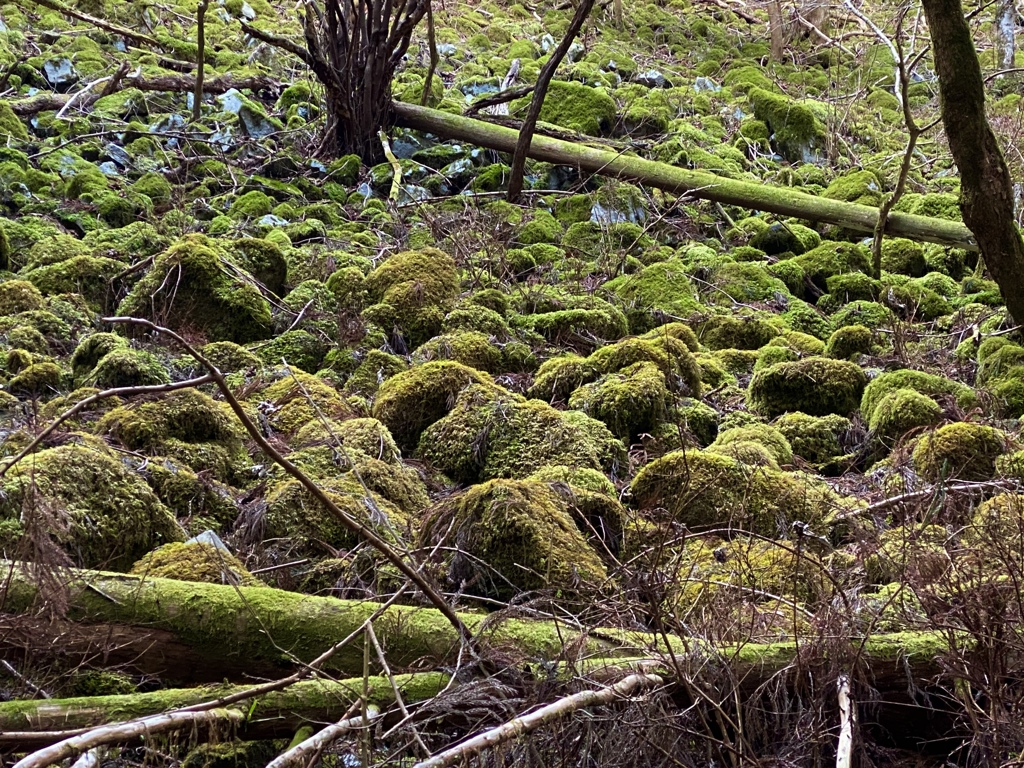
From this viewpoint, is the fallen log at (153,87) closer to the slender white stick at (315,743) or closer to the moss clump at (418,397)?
the moss clump at (418,397)

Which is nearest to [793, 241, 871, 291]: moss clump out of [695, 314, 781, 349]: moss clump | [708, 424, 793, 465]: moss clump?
[695, 314, 781, 349]: moss clump

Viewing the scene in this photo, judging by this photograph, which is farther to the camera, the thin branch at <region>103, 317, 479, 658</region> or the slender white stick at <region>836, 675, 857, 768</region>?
the slender white stick at <region>836, 675, 857, 768</region>

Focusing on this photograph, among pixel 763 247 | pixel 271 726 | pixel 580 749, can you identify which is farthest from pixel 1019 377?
pixel 271 726

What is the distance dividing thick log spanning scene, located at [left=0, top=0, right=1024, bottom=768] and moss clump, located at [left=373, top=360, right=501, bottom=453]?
0.08ft

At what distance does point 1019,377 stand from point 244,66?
29.4 ft

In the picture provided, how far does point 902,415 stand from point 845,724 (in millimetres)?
3008

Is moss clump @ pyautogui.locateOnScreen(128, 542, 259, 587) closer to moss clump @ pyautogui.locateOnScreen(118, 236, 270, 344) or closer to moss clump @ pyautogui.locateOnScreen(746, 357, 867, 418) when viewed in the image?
moss clump @ pyautogui.locateOnScreen(118, 236, 270, 344)

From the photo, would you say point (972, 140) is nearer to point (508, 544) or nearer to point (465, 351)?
point (465, 351)

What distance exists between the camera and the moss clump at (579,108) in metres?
10.5

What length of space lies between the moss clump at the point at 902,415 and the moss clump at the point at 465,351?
2193 millimetres

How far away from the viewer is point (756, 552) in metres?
3.72

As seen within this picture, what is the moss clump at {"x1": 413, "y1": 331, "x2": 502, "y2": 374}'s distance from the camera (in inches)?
229

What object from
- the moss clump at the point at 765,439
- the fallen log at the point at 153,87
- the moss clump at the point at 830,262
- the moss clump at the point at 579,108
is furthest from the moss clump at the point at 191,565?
the moss clump at the point at 579,108

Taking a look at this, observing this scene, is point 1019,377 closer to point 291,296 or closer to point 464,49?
point 291,296
